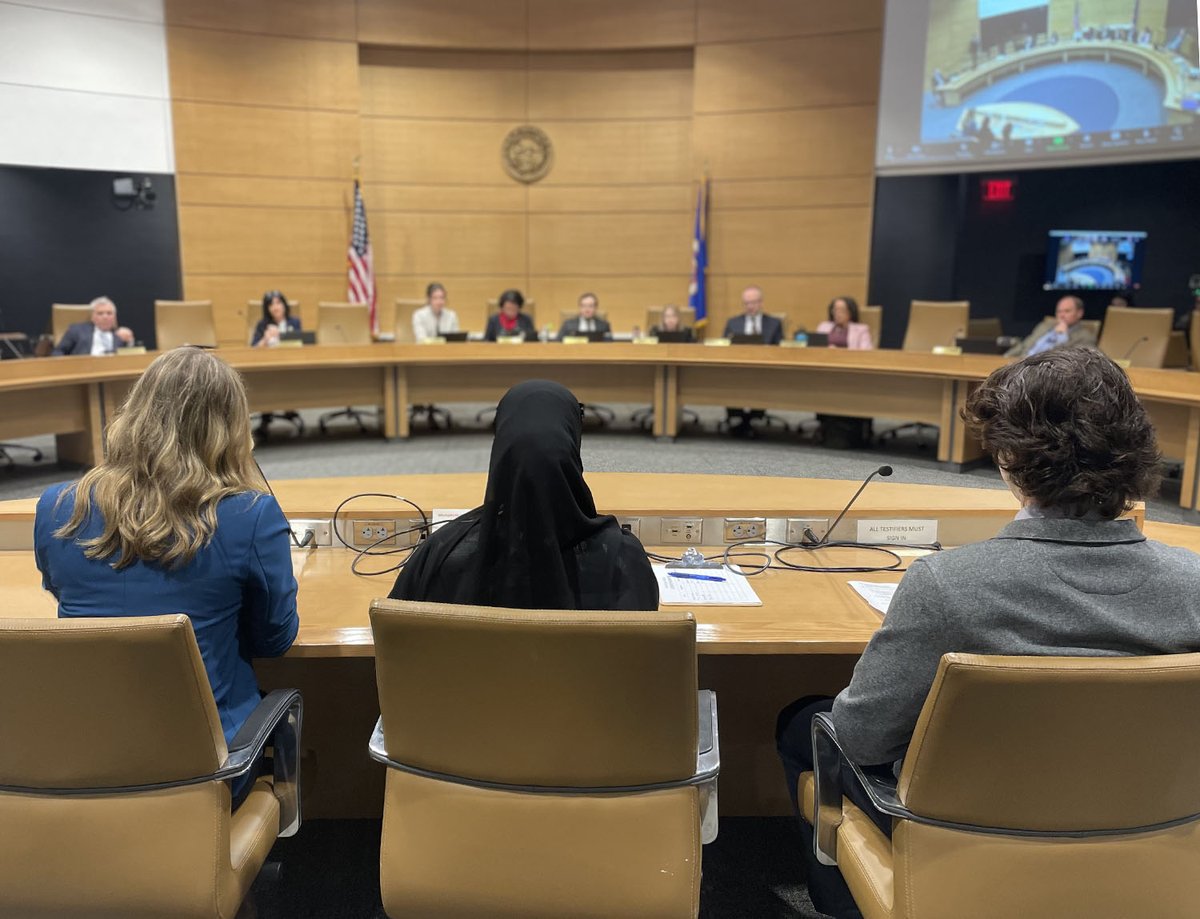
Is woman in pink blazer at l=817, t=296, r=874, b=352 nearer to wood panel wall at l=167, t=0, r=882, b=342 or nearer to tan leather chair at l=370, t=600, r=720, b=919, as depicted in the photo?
wood panel wall at l=167, t=0, r=882, b=342

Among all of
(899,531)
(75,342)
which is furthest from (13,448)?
(899,531)

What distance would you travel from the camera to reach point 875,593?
199cm

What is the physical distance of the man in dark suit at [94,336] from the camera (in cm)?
649

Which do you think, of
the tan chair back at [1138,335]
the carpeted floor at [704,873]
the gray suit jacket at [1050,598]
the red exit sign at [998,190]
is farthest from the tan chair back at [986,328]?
the gray suit jacket at [1050,598]

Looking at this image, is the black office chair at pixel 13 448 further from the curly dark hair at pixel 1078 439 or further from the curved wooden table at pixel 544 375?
the curly dark hair at pixel 1078 439

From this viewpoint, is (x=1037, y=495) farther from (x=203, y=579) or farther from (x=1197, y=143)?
(x=1197, y=143)

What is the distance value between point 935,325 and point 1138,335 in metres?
1.41

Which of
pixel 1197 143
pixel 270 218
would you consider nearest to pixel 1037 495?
pixel 1197 143

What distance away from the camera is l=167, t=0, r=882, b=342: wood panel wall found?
29.4 ft

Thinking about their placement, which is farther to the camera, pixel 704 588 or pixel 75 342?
pixel 75 342

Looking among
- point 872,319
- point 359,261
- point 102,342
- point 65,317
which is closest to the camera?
point 102,342

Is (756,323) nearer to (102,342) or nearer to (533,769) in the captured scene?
(102,342)

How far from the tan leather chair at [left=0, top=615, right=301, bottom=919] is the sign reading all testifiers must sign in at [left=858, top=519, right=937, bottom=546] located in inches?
64.1

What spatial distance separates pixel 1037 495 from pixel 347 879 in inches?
66.8
